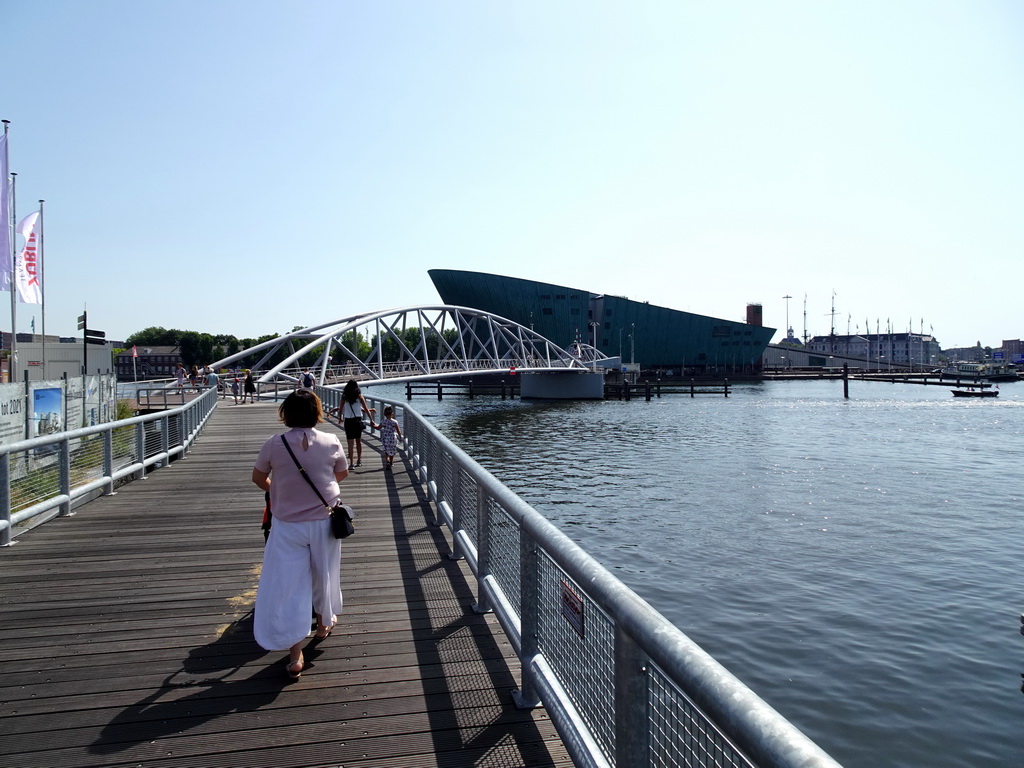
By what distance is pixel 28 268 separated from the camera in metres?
23.9

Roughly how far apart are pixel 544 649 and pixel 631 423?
155 feet

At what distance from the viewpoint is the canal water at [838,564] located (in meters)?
8.71

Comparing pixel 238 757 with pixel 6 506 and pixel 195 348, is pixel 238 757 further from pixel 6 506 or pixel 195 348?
pixel 195 348

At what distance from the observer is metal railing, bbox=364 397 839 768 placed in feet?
5.64

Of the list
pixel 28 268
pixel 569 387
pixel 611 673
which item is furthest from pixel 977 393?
pixel 611 673

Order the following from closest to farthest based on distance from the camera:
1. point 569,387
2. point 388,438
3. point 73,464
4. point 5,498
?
point 5,498 → point 73,464 → point 388,438 → point 569,387

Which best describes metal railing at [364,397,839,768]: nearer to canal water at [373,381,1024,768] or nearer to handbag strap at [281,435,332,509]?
handbag strap at [281,435,332,509]

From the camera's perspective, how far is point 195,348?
16562cm

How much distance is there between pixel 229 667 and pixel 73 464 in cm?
648

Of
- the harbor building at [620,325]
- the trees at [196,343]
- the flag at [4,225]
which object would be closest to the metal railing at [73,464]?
the flag at [4,225]

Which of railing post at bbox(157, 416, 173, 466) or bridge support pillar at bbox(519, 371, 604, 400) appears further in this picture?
bridge support pillar at bbox(519, 371, 604, 400)

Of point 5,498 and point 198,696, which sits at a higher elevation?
point 5,498

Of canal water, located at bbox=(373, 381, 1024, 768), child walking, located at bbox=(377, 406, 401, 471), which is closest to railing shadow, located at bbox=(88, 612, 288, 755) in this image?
canal water, located at bbox=(373, 381, 1024, 768)

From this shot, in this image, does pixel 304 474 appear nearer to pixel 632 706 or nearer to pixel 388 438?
pixel 632 706
